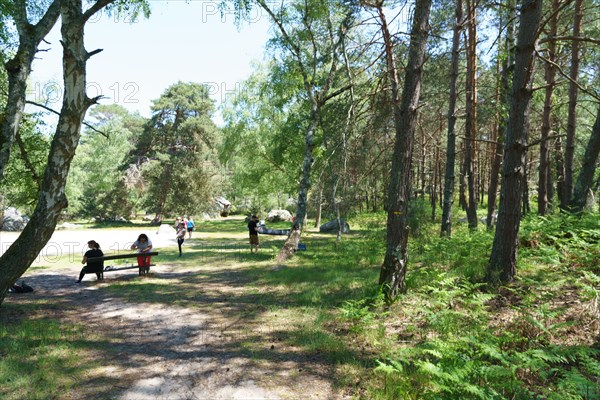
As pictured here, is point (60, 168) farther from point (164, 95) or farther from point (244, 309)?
point (164, 95)

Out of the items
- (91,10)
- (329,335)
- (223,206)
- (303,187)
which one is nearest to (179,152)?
(223,206)

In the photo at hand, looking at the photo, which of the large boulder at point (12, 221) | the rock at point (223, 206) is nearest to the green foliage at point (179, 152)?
the large boulder at point (12, 221)

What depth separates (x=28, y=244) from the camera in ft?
21.1

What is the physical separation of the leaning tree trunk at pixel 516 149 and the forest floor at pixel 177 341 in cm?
371

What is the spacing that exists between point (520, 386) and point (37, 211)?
25.6ft

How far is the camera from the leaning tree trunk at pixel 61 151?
21.1 ft

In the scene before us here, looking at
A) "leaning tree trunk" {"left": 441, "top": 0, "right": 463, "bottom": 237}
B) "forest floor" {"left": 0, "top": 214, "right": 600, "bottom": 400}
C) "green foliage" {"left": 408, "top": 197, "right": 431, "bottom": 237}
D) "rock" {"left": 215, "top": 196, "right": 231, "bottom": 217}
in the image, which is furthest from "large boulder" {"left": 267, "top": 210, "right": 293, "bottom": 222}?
"forest floor" {"left": 0, "top": 214, "right": 600, "bottom": 400}

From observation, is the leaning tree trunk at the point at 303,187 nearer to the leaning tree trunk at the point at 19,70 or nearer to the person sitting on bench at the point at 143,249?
the person sitting on bench at the point at 143,249

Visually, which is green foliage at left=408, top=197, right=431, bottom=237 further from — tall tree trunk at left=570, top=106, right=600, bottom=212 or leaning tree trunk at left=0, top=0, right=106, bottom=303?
leaning tree trunk at left=0, top=0, right=106, bottom=303

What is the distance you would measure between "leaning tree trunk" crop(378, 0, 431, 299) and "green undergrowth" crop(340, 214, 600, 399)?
0.47 m

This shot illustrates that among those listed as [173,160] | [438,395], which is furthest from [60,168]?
[173,160]

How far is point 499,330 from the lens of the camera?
183 inches

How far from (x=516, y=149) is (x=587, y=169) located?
415 cm

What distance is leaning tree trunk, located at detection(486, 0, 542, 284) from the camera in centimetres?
579
